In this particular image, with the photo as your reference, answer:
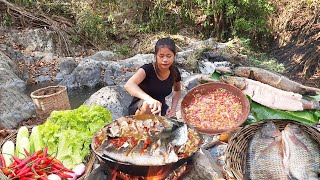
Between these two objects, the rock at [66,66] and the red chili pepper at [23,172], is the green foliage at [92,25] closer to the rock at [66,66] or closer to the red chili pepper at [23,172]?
the rock at [66,66]

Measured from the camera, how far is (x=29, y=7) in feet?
45.4

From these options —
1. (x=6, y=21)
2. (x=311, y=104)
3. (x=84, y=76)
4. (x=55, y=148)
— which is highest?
(x=55, y=148)

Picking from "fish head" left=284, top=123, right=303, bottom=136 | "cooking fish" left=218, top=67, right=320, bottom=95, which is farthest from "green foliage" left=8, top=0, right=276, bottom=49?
"fish head" left=284, top=123, right=303, bottom=136

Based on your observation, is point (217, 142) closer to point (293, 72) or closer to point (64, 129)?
point (64, 129)

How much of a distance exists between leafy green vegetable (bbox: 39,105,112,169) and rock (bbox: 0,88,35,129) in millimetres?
2589

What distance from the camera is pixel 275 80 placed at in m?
5.27

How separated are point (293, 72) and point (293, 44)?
84.3 inches

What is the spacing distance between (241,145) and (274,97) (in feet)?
5.70

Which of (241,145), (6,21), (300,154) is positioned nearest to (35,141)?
(241,145)

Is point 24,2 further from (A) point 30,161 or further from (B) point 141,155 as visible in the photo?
(B) point 141,155

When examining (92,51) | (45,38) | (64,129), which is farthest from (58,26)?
(64,129)

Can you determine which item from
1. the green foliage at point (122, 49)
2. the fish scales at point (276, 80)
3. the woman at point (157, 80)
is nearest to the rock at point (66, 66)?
the green foliage at point (122, 49)

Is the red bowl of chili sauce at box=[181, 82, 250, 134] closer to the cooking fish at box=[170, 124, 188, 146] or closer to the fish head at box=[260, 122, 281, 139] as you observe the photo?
the fish head at box=[260, 122, 281, 139]

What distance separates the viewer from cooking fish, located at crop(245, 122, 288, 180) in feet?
9.33
